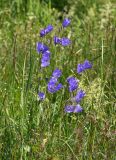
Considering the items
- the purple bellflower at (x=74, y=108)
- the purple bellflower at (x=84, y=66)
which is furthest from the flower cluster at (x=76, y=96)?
the purple bellflower at (x=84, y=66)

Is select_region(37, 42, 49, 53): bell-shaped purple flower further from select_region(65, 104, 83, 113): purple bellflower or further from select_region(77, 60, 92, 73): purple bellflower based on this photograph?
select_region(65, 104, 83, 113): purple bellflower

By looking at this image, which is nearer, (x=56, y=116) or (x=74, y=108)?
(x=74, y=108)

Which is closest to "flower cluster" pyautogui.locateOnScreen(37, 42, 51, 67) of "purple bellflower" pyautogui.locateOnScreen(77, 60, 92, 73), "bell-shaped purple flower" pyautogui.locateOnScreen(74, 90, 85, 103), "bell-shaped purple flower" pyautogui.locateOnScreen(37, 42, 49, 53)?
"bell-shaped purple flower" pyautogui.locateOnScreen(37, 42, 49, 53)

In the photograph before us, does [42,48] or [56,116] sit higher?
[42,48]

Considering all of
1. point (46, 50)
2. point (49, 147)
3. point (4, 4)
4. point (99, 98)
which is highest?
point (4, 4)

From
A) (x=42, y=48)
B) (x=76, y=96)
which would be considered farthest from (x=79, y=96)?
(x=42, y=48)

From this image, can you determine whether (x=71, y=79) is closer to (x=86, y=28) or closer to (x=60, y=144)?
(x=60, y=144)

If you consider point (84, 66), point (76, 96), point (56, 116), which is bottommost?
point (56, 116)

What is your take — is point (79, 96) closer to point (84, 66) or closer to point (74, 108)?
point (74, 108)

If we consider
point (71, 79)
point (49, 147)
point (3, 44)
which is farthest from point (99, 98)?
point (3, 44)

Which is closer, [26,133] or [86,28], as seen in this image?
[26,133]

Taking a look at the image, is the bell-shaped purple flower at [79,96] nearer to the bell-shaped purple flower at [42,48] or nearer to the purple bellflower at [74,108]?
the purple bellflower at [74,108]
